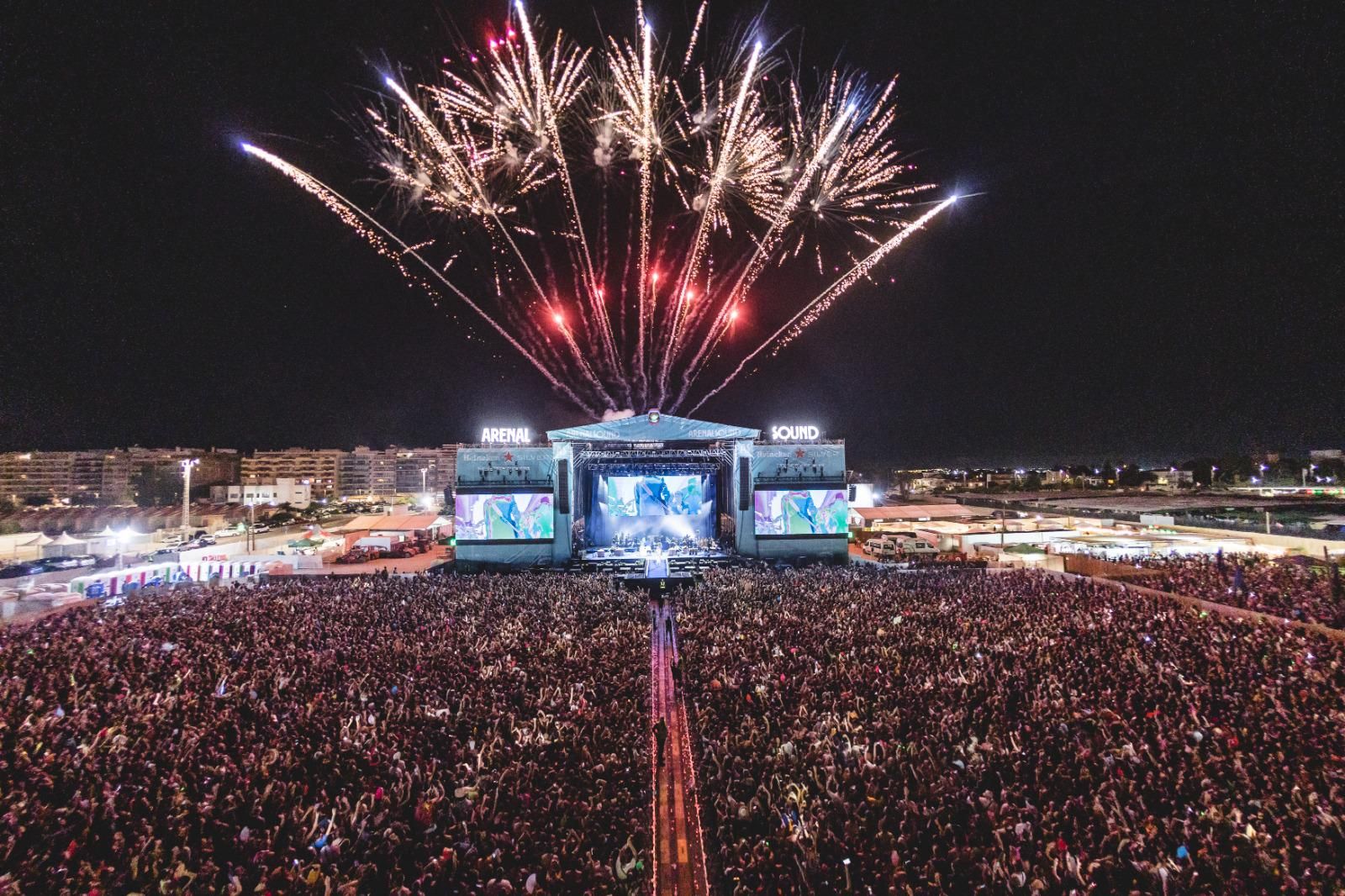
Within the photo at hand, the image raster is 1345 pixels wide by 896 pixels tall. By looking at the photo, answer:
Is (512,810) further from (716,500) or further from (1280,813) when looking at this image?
(716,500)

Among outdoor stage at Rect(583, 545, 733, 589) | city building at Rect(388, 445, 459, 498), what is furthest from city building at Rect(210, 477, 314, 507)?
outdoor stage at Rect(583, 545, 733, 589)

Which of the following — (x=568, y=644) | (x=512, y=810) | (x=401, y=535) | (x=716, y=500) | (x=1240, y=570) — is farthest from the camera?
(x=401, y=535)

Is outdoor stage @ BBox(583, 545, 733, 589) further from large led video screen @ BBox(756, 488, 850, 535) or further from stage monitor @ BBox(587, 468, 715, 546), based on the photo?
large led video screen @ BBox(756, 488, 850, 535)

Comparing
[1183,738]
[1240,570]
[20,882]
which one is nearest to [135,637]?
[20,882]

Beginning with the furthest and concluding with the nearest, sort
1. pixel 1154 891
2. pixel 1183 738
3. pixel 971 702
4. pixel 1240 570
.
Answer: pixel 1240 570 < pixel 971 702 < pixel 1183 738 < pixel 1154 891

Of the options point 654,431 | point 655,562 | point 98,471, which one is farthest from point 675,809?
point 98,471

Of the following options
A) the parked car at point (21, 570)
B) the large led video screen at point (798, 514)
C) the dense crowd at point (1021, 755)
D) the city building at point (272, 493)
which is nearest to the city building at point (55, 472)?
the city building at point (272, 493)
